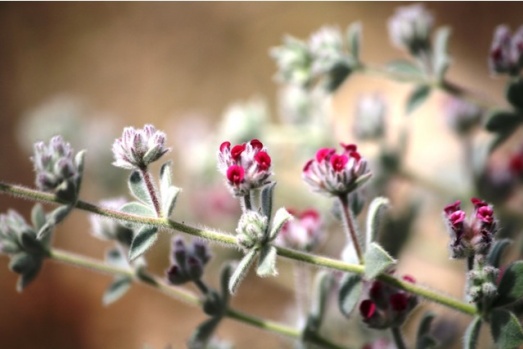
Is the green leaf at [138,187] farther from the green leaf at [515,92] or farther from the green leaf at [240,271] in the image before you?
the green leaf at [515,92]

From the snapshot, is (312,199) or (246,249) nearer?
(246,249)

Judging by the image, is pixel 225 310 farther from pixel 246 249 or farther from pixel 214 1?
pixel 214 1

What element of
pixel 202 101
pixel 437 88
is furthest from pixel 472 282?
pixel 202 101

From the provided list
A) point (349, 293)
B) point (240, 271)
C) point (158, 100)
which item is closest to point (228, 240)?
point (240, 271)

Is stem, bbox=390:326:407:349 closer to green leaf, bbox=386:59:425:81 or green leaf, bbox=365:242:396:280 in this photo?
green leaf, bbox=365:242:396:280

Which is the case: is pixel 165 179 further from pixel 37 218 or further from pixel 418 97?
pixel 418 97

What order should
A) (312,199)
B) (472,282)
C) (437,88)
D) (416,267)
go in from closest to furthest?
1. (472,282)
2. (437,88)
3. (312,199)
4. (416,267)
